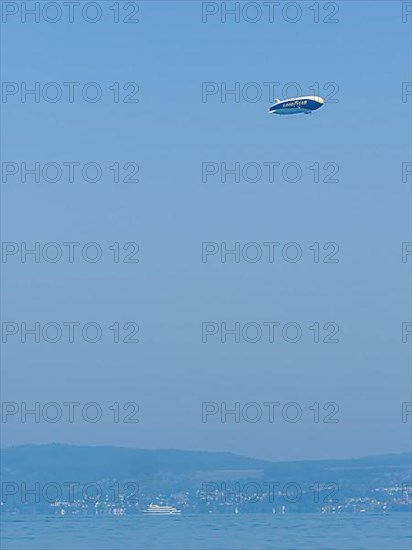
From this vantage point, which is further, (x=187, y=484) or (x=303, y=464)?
(x=187, y=484)

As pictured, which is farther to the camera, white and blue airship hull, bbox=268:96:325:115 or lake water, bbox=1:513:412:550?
lake water, bbox=1:513:412:550

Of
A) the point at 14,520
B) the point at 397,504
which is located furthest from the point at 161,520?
the point at 397,504

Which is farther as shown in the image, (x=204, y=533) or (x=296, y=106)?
(x=204, y=533)

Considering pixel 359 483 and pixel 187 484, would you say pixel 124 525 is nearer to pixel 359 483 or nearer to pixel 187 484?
→ pixel 187 484

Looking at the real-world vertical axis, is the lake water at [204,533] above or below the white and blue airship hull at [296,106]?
below

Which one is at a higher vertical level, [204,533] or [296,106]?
[296,106]

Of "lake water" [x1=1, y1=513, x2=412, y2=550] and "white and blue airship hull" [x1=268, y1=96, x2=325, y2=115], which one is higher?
"white and blue airship hull" [x1=268, y1=96, x2=325, y2=115]

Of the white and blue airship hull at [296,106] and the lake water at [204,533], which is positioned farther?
the lake water at [204,533]

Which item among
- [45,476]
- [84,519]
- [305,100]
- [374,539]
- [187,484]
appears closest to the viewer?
[305,100]
